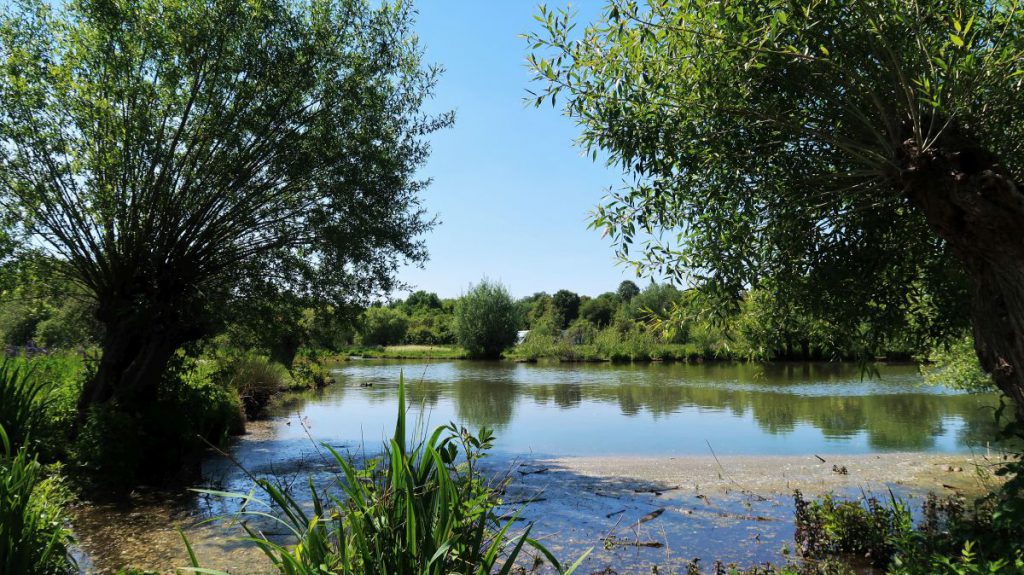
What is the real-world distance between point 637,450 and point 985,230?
960 centimetres

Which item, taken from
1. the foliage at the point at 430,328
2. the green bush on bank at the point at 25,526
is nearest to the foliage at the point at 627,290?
the foliage at the point at 430,328

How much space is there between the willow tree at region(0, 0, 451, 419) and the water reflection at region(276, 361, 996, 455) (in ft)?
10.1

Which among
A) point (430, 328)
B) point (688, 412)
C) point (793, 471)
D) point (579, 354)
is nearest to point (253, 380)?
point (688, 412)

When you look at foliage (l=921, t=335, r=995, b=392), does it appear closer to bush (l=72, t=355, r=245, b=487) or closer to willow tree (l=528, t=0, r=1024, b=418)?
willow tree (l=528, t=0, r=1024, b=418)

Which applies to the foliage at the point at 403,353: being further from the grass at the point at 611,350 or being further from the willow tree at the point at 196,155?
the willow tree at the point at 196,155

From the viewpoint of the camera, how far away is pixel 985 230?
153 inches

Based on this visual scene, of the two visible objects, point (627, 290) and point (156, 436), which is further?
point (627, 290)

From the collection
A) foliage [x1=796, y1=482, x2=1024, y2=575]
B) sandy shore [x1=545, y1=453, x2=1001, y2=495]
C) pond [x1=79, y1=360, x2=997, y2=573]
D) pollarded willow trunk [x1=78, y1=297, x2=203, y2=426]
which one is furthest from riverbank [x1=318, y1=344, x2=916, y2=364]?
foliage [x1=796, y1=482, x2=1024, y2=575]

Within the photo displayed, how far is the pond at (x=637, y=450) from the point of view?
612cm

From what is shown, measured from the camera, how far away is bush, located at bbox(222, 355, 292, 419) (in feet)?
53.5

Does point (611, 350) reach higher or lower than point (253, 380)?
higher

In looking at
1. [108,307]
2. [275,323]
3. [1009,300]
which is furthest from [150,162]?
[1009,300]

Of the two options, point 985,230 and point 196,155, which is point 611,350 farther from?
point 985,230

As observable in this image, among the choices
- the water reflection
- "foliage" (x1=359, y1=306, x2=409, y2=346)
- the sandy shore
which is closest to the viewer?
the sandy shore
